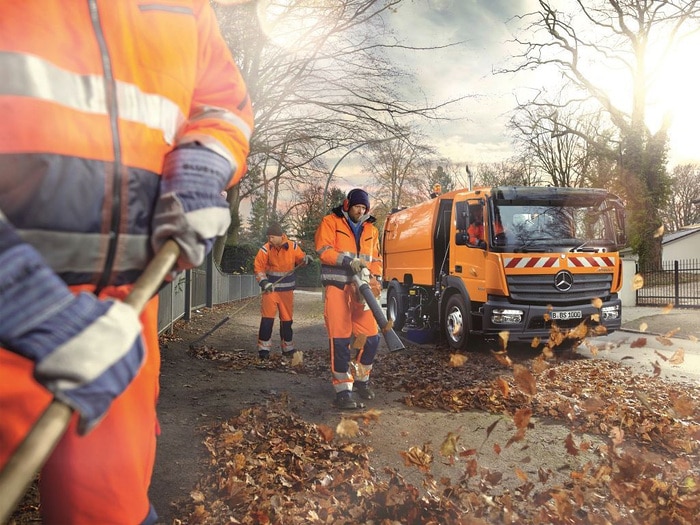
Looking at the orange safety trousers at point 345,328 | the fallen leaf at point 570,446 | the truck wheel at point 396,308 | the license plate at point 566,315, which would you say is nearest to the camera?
the fallen leaf at point 570,446

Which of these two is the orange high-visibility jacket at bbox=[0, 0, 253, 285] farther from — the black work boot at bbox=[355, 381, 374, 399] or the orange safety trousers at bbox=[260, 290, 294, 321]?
the orange safety trousers at bbox=[260, 290, 294, 321]

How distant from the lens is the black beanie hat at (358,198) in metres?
5.57

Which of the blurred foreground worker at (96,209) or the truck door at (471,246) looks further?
the truck door at (471,246)

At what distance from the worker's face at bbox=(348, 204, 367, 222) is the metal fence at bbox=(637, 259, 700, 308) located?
13912mm

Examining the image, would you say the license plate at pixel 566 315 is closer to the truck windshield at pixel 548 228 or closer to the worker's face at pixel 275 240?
the truck windshield at pixel 548 228

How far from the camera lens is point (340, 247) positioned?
559 cm

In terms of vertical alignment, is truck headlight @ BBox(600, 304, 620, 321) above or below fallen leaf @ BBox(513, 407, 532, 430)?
A: above

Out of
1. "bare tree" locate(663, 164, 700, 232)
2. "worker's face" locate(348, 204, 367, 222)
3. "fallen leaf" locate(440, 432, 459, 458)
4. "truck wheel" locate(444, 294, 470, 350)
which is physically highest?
"bare tree" locate(663, 164, 700, 232)

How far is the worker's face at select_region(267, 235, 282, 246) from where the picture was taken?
8.74m

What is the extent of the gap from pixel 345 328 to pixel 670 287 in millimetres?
17740

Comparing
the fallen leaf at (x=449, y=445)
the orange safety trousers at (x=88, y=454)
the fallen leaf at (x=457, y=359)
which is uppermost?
the orange safety trousers at (x=88, y=454)

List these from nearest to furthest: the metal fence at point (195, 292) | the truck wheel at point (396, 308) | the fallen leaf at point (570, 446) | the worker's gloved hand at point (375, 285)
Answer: the fallen leaf at point (570, 446) → the worker's gloved hand at point (375, 285) → the metal fence at point (195, 292) → the truck wheel at point (396, 308)

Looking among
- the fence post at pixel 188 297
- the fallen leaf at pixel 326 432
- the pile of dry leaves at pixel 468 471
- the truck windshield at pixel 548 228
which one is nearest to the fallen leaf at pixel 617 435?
the pile of dry leaves at pixel 468 471

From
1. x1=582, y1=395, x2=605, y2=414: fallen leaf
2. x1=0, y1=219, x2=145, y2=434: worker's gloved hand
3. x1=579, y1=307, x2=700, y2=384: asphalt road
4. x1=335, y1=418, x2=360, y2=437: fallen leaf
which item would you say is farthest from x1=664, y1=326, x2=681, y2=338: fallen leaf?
x1=0, y1=219, x2=145, y2=434: worker's gloved hand
